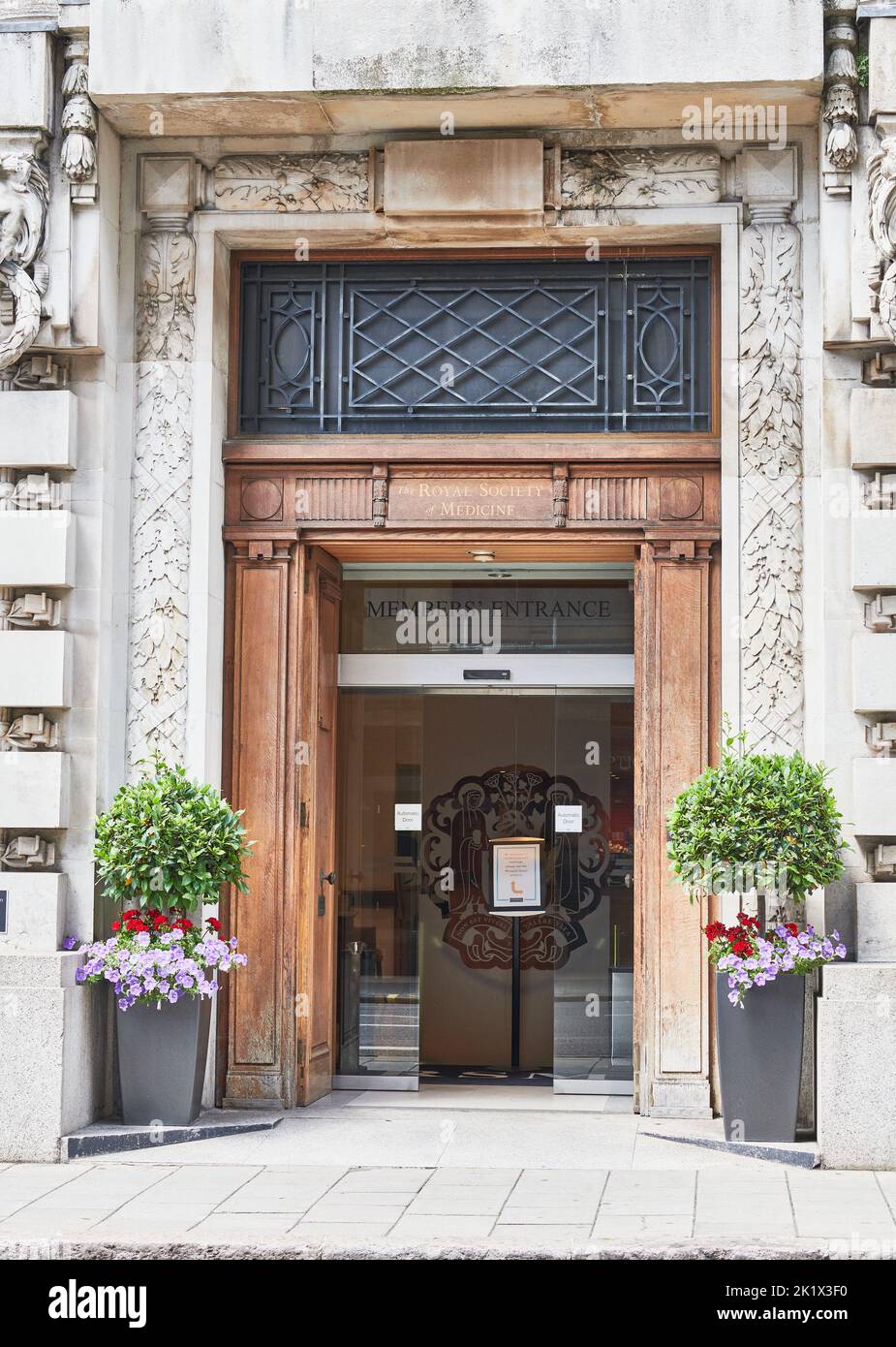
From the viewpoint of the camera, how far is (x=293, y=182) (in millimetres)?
11680

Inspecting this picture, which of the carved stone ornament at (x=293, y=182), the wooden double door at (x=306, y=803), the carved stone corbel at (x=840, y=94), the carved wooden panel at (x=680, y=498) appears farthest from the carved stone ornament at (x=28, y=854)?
the carved stone corbel at (x=840, y=94)

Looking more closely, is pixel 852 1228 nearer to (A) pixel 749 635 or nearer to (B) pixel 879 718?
(B) pixel 879 718

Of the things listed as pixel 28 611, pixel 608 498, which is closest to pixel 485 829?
pixel 608 498

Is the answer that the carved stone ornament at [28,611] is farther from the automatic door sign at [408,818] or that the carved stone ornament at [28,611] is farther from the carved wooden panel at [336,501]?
the automatic door sign at [408,818]

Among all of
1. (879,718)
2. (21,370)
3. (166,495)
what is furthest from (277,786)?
(879,718)

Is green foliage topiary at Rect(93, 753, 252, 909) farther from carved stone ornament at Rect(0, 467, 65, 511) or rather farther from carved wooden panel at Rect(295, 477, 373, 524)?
carved wooden panel at Rect(295, 477, 373, 524)

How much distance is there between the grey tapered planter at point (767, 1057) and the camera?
10195 millimetres

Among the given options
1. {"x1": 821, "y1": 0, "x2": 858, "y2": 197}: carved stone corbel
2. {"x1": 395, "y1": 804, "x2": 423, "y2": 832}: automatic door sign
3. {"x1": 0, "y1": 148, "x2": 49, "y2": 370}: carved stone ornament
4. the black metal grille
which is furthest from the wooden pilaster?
{"x1": 0, "y1": 148, "x2": 49, "y2": 370}: carved stone ornament

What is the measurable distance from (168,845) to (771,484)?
446 centimetres

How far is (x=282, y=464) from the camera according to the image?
38.8ft

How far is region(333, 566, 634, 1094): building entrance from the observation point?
40.5 ft

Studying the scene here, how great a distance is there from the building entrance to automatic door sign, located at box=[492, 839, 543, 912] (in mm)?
13

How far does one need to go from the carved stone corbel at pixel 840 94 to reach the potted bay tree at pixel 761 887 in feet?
11.8
